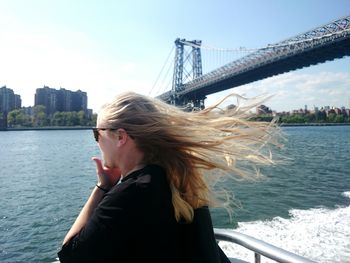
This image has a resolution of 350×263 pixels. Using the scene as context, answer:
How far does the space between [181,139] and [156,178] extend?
19cm

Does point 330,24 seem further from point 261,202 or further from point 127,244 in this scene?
point 127,244

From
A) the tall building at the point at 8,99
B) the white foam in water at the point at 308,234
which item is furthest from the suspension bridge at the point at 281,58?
the tall building at the point at 8,99

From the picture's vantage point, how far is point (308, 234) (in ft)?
20.3

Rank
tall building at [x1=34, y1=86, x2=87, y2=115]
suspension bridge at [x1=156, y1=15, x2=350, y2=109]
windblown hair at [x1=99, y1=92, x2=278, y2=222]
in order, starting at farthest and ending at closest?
tall building at [x1=34, y1=86, x2=87, y2=115] < suspension bridge at [x1=156, y1=15, x2=350, y2=109] < windblown hair at [x1=99, y1=92, x2=278, y2=222]

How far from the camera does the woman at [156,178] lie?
3.05ft

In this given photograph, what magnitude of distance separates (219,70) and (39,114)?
186ft

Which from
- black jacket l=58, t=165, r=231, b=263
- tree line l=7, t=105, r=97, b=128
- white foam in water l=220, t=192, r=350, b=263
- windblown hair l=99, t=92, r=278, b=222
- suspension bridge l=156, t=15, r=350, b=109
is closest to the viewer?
black jacket l=58, t=165, r=231, b=263

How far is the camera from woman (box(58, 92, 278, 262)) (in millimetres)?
931

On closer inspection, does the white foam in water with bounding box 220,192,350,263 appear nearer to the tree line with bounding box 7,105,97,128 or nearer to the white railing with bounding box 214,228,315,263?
the white railing with bounding box 214,228,315,263

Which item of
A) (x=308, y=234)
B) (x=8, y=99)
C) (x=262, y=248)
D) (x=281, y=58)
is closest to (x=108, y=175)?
(x=262, y=248)

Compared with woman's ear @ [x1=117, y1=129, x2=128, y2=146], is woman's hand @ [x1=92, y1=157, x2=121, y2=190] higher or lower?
lower

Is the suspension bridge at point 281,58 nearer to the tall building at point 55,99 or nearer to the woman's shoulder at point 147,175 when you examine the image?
the woman's shoulder at point 147,175

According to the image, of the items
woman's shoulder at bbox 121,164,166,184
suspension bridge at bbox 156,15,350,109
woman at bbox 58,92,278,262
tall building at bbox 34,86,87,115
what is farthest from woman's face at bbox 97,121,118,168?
tall building at bbox 34,86,87,115

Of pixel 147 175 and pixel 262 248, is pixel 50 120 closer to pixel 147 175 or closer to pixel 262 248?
pixel 262 248
